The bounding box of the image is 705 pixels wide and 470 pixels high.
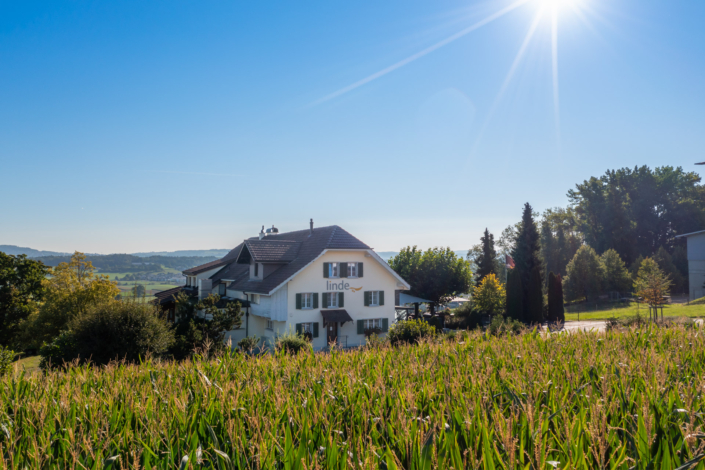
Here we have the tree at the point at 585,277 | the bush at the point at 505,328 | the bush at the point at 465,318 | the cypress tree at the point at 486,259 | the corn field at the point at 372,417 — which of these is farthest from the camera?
the cypress tree at the point at 486,259

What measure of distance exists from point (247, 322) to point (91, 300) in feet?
37.1

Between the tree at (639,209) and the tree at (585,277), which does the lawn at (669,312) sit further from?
the tree at (639,209)

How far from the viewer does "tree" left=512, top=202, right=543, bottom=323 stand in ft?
134

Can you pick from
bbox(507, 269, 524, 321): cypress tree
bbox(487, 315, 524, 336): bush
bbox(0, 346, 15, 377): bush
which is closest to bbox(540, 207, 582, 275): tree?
bbox(507, 269, 524, 321): cypress tree

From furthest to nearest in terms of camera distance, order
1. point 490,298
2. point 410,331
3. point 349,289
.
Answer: point 490,298 → point 349,289 → point 410,331

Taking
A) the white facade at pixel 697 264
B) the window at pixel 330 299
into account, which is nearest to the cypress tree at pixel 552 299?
the white facade at pixel 697 264

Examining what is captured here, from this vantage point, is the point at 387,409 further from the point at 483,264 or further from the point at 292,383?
the point at 483,264

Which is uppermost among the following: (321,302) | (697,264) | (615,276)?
(697,264)

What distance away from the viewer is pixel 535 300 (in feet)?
135

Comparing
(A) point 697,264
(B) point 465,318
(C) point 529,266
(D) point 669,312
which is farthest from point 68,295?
(A) point 697,264

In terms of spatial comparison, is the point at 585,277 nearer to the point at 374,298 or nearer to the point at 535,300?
the point at 535,300

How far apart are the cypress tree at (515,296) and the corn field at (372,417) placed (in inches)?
1349

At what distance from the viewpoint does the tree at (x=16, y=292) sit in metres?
37.8

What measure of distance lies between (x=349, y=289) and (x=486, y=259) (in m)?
29.9
